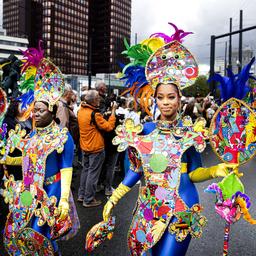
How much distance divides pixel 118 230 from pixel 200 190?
2.57 meters

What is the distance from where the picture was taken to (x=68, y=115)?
684 centimetres

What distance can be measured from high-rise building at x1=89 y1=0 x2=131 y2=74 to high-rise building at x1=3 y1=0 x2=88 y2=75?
337 centimetres

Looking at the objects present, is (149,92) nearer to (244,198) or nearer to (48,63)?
(48,63)

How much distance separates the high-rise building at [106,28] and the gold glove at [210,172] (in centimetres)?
9605

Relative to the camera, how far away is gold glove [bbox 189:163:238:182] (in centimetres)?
254

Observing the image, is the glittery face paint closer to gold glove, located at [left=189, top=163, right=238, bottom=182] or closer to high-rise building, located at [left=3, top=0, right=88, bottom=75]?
gold glove, located at [left=189, top=163, right=238, bottom=182]

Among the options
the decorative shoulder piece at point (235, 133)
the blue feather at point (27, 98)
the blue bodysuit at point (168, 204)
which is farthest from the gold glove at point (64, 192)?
the decorative shoulder piece at point (235, 133)

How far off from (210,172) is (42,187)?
1369 mm

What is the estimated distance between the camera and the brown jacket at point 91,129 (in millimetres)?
5844

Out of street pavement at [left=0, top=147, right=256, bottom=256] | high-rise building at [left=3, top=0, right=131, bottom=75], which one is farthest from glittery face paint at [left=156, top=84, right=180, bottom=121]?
high-rise building at [left=3, top=0, right=131, bottom=75]

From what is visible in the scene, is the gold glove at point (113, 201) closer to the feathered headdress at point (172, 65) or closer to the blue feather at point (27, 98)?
the feathered headdress at point (172, 65)

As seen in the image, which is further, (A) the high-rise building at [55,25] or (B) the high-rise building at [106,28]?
(B) the high-rise building at [106,28]

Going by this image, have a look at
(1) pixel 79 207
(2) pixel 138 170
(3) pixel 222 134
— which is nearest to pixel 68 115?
(1) pixel 79 207

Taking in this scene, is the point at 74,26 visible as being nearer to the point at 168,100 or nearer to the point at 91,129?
the point at 91,129
